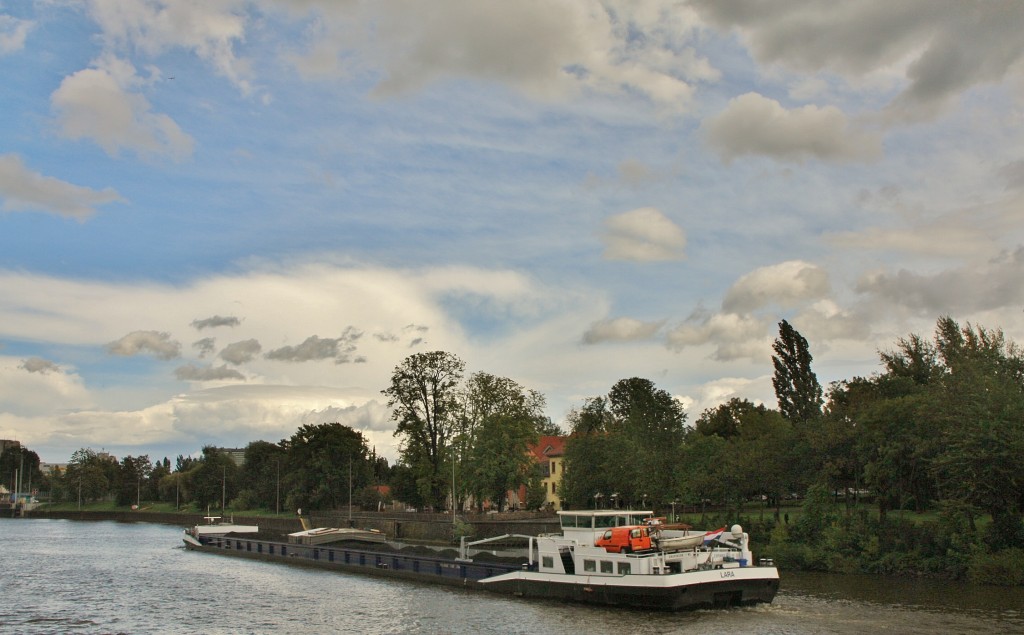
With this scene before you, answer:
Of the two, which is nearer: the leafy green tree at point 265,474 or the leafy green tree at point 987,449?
the leafy green tree at point 987,449

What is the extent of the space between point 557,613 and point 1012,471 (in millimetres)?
26180

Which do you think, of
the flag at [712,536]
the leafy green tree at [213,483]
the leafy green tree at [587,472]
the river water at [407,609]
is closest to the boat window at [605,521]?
the river water at [407,609]

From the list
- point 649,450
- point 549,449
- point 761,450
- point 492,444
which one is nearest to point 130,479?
point 549,449

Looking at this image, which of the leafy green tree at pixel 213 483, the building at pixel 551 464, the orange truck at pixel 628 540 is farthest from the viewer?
the leafy green tree at pixel 213 483

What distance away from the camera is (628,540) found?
1571 inches

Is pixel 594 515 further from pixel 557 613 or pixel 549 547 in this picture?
pixel 557 613

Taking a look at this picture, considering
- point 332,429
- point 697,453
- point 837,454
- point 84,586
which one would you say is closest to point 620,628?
point 837,454

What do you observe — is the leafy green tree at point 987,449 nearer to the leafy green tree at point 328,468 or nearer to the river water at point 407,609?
the river water at point 407,609

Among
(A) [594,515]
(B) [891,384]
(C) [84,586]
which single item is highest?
(B) [891,384]

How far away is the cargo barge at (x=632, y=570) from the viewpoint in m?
37.0

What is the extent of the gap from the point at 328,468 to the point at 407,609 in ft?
270

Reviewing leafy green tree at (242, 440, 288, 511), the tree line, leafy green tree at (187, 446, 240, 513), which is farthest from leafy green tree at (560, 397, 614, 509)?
leafy green tree at (187, 446, 240, 513)

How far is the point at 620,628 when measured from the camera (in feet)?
111

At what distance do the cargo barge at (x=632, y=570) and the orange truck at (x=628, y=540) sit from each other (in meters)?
0.05
